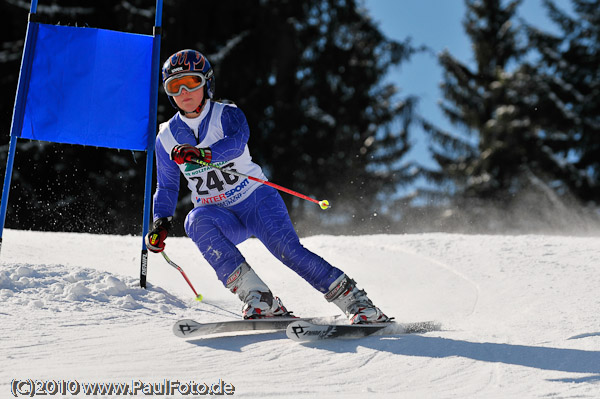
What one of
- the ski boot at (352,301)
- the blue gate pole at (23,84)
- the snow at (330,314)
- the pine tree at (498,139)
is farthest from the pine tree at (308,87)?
the ski boot at (352,301)

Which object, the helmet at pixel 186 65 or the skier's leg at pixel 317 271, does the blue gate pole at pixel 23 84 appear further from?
the skier's leg at pixel 317 271

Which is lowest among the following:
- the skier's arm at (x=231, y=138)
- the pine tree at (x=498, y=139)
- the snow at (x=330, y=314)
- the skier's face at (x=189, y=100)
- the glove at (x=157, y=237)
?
the snow at (x=330, y=314)

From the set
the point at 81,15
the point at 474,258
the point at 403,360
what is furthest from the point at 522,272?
the point at 81,15

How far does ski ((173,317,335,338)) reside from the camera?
307 centimetres

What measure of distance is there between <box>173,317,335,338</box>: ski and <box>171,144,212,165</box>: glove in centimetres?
79

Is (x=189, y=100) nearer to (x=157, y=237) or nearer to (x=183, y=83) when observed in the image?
(x=183, y=83)

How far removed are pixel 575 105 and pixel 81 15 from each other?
566 inches

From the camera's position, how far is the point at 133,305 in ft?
12.2

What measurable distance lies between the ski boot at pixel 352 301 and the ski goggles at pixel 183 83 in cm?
131

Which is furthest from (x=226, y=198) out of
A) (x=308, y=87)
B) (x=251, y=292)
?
(x=308, y=87)

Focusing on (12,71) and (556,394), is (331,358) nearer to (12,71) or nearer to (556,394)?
(556,394)

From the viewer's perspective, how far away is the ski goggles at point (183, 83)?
11.4 feet

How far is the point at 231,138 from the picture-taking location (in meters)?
3.44

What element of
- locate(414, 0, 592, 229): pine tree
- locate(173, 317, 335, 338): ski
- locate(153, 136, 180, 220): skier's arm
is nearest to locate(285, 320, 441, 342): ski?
locate(173, 317, 335, 338): ski
